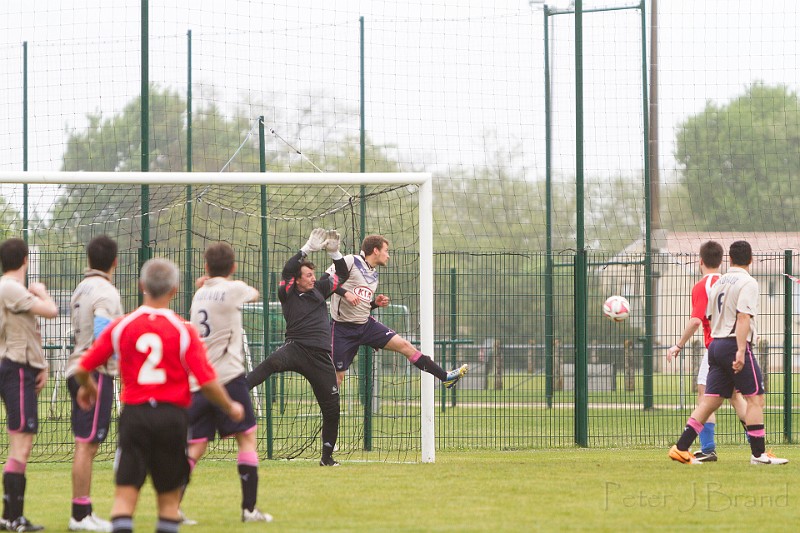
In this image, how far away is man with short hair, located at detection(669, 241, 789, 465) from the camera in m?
9.67

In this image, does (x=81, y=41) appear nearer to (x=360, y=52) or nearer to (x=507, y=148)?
(x=360, y=52)

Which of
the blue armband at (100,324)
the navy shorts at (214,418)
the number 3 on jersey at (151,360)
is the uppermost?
the blue armband at (100,324)

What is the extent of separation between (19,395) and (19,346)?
332 mm

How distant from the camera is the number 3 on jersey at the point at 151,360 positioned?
5.48 meters

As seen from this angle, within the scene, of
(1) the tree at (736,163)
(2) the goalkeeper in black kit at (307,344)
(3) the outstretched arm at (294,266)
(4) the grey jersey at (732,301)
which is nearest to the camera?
(4) the grey jersey at (732,301)

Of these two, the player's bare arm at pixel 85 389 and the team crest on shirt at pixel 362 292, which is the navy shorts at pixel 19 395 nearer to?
the player's bare arm at pixel 85 389

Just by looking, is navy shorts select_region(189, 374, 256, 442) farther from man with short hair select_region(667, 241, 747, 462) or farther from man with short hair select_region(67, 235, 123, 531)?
man with short hair select_region(667, 241, 747, 462)

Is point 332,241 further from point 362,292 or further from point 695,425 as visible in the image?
point 695,425

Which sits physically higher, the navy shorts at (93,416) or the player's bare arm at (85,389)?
the player's bare arm at (85,389)

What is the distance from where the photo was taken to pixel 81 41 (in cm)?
1340

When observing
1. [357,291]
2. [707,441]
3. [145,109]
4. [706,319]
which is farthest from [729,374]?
[145,109]

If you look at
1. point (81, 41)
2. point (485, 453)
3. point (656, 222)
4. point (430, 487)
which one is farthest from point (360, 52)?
point (430, 487)

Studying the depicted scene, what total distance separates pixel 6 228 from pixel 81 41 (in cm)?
358

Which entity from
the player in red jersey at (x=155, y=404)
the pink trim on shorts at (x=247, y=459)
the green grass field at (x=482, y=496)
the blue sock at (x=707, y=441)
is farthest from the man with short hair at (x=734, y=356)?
the player in red jersey at (x=155, y=404)
